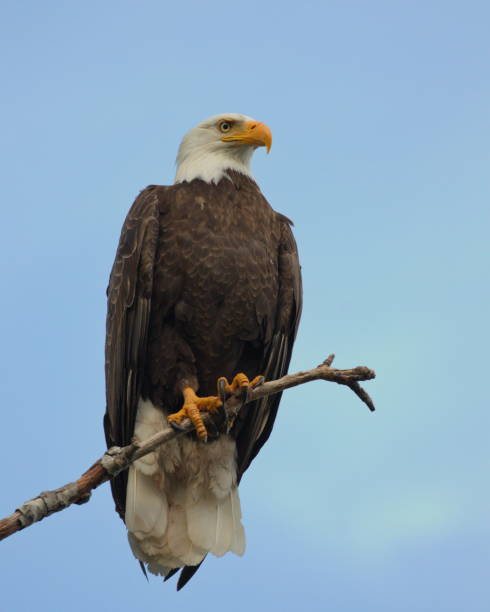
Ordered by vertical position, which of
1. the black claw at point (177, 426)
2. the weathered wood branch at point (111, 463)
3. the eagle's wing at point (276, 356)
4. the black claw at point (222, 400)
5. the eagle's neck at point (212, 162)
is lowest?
the weathered wood branch at point (111, 463)

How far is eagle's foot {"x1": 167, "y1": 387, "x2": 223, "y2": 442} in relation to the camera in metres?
5.42

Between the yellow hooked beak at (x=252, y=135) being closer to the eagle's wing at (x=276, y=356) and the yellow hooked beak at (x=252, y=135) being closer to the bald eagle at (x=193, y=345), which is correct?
the bald eagle at (x=193, y=345)

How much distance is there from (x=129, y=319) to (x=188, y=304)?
1.26 feet

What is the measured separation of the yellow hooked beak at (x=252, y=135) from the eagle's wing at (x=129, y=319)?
1002 millimetres

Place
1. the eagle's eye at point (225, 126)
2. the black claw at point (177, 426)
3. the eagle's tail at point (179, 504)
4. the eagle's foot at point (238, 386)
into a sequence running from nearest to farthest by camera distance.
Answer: the black claw at point (177, 426) < the eagle's foot at point (238, 386) < the eagle's tail at point (179, 504) < the eagle's eye at point (225, 126)

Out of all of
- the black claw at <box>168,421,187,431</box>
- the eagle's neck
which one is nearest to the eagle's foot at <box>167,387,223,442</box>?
the black claw at <box>168,421,187,431</box>

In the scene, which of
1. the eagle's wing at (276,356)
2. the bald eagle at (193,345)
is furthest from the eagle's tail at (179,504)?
the eagle's wing at (276,356)

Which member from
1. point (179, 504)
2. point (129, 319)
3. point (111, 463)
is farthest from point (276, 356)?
point (111, 463)

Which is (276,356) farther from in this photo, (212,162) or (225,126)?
(225,126)

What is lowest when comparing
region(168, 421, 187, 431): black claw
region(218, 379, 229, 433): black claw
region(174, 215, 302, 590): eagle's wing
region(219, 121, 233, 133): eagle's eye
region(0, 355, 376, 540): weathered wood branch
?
region(0, 355, 376, 540): weathered wood branch

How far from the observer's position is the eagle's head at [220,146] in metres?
6.50

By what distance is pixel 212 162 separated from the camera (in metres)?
6.52

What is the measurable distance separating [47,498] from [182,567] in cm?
181

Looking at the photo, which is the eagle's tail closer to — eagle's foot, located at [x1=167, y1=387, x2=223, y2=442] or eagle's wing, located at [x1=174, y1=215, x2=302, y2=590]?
eagle's wing, located at [x1=174, y1=215, x2=302, y2=590]
